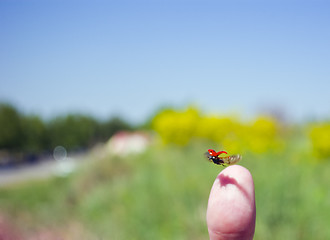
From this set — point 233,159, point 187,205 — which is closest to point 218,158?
point 233,159

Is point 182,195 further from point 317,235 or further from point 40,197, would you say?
point 40,197

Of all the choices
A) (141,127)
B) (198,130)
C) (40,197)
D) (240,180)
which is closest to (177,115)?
(198,130)

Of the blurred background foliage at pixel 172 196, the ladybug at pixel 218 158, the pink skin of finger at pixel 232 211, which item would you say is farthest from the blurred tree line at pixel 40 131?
the pink skin of finger at pixel 232 211

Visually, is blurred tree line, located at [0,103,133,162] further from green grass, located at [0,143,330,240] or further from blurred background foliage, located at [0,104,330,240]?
green grass, located at [0,143,330,240]

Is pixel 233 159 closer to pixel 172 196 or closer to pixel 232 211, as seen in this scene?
pixel 232 211

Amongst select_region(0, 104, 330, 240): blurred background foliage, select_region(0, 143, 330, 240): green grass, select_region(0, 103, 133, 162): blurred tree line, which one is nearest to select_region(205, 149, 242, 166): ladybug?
select_region(0, 104, 330, 240): blurred background foliage
